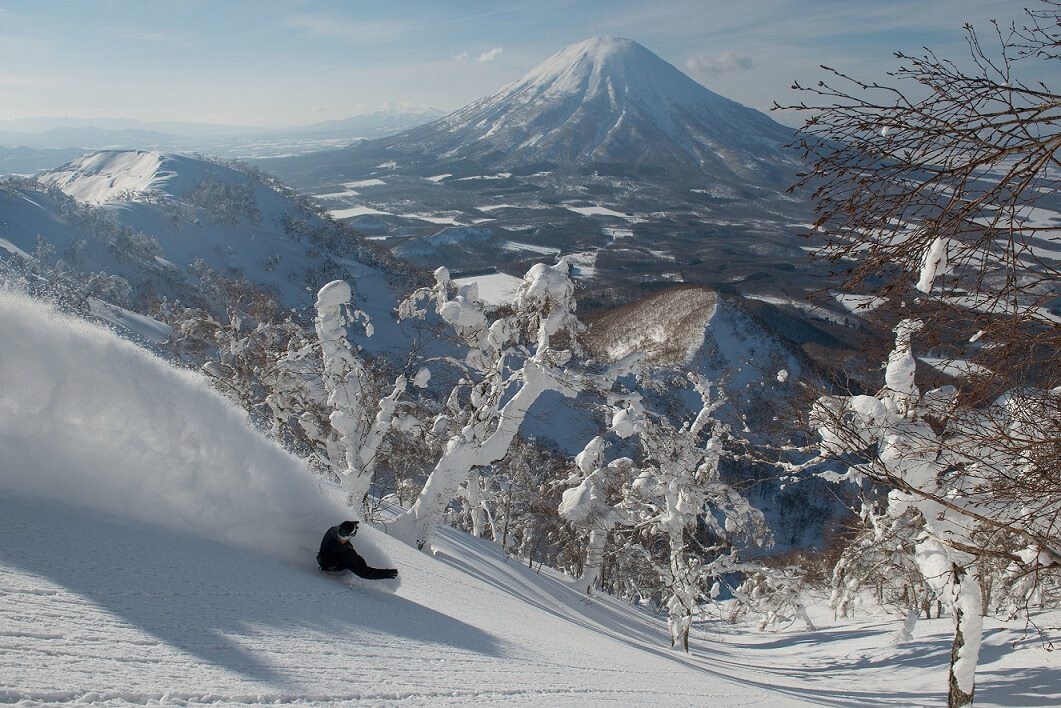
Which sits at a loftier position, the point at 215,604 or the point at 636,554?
the point at 215,604

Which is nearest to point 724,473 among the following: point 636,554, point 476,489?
point 636,554

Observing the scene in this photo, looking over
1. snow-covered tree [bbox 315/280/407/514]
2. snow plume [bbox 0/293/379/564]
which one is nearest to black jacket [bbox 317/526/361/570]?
snow plume [bbox 0/293/379/564]

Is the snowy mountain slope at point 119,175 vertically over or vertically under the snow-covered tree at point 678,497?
over

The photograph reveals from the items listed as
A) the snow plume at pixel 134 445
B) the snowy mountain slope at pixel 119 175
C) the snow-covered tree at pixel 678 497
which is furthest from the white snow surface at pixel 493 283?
the snow plume at pixel 134 445

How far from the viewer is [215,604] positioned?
8.77 feet

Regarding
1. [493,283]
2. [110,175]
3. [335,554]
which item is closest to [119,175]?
[110,175]

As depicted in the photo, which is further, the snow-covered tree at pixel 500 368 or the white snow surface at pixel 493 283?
the white snow surface at pixel 493 283

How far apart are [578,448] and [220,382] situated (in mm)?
48504

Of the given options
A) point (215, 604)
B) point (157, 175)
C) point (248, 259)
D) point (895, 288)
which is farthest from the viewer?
point (157, 175)

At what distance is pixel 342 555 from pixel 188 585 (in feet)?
3.58

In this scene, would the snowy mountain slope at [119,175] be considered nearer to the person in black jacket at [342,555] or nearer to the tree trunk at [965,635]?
the person in black jacket at [342,555]

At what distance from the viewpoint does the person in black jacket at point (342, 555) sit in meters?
3.75

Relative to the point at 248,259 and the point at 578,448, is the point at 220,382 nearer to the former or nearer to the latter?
the point at 578,448

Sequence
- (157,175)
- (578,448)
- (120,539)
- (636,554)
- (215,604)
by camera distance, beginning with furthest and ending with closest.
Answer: (157,175)
(578,448)
(636,554)
(120,539)
(215,604)
